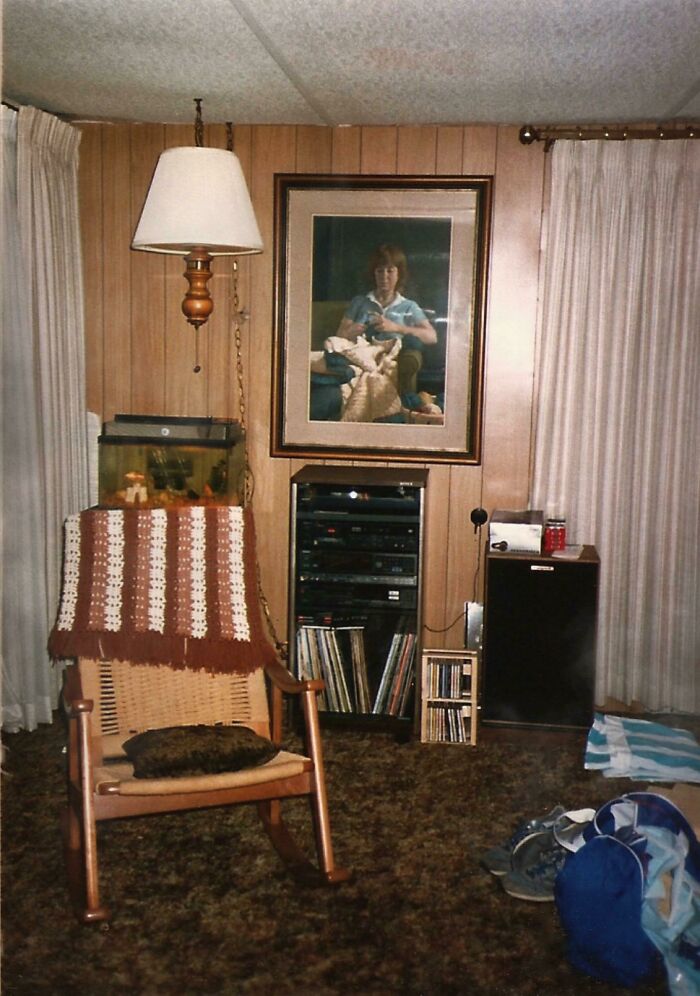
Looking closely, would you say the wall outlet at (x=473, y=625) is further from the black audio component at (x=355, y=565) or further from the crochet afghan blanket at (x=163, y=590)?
the crochet afghan blanket at (x=163, y=590)

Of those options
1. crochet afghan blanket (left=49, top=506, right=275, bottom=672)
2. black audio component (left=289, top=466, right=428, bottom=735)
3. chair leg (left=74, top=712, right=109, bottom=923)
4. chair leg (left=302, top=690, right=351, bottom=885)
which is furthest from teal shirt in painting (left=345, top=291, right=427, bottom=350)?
chair leg (left=74, top=712, right=109, bottom=923)

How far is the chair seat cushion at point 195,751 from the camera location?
272 centimetres

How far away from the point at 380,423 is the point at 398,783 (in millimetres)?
1511

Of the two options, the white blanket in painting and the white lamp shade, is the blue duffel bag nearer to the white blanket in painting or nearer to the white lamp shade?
the white blanket in painting

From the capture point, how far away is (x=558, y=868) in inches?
114

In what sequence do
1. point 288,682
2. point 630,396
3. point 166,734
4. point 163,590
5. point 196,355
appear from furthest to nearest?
1. point 196,355
2. point 630,396
3. point 163,590
4. point 288,682
5. point 166,734

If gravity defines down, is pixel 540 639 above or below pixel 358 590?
below

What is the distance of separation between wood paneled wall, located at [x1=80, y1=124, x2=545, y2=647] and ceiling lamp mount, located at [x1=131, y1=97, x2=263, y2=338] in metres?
0.66

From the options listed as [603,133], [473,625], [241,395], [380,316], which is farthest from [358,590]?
[603,133]

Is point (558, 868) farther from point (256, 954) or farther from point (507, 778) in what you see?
point (256, 954)

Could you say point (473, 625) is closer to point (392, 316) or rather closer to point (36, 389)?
point (392, 316)

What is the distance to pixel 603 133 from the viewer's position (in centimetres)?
391

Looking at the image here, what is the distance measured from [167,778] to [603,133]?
289 centimetres

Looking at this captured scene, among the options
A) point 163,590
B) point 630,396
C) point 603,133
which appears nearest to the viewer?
point 163,590
